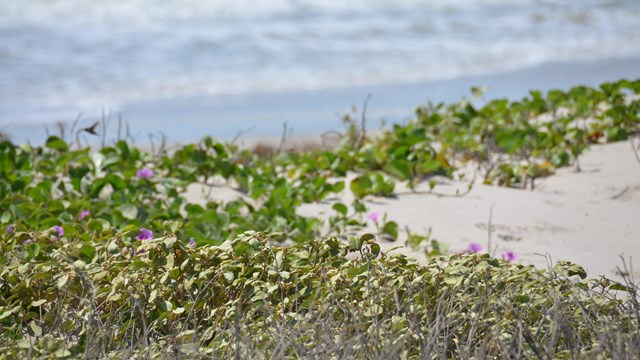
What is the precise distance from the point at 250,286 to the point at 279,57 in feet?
34.5

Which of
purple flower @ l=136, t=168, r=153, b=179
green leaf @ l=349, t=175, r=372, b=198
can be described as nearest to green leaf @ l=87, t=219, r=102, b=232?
purple flower @ l=136, t=168, r=153, b=179

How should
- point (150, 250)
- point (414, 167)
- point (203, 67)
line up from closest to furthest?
point (150, 250)
point (414, 167)
point (203, 67)

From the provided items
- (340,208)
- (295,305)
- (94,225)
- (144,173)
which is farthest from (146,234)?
(144,173)

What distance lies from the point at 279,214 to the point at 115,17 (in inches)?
477

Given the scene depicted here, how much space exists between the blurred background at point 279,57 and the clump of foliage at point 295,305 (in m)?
5.57

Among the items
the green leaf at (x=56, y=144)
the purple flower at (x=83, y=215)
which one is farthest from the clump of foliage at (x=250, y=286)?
the green leaf at (x=56, y=144)

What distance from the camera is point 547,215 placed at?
5.20 metres

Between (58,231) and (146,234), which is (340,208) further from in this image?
(58,231)

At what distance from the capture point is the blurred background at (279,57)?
35.0 ft

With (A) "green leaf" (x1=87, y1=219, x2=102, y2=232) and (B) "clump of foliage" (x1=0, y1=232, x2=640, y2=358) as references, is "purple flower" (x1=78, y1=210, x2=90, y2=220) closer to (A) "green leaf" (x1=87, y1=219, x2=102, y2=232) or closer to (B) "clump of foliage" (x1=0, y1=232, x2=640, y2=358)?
(A) "green leaf" (x1=87, y1=219, x2=102, y2=232)

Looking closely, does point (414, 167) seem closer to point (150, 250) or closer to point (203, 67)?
point (150, 250)

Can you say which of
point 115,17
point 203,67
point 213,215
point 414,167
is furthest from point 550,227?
point 115,17

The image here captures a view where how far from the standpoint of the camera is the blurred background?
1066 cm

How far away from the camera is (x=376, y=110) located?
1067 centimetres
